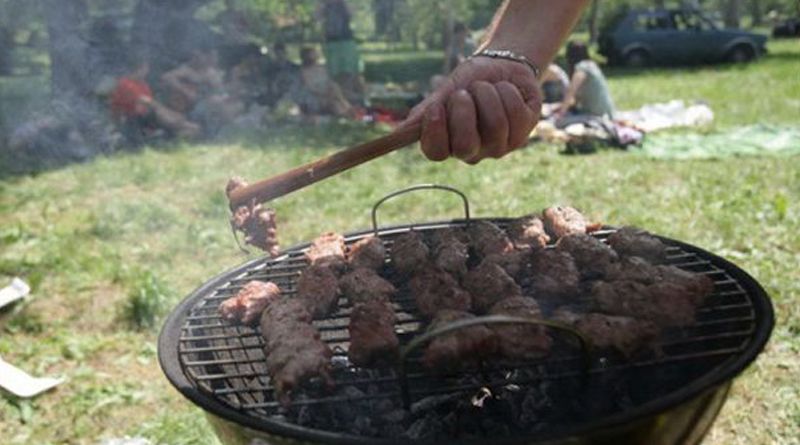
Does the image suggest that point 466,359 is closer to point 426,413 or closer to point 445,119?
point 426,413

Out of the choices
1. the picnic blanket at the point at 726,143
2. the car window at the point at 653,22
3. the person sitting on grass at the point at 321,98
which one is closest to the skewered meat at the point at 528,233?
the picnic blanket at the point at 726,143

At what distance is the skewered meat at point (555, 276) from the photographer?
2564 mm

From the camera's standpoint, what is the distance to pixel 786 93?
14227 mm

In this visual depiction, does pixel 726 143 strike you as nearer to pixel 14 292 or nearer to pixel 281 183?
pixel 14 292

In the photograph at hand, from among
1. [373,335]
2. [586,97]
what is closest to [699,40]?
[586,97]

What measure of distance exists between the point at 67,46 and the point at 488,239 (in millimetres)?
11422

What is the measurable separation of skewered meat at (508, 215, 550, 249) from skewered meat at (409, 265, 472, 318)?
1.52 feet

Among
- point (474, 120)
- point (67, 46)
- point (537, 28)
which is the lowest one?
point (67, 46)

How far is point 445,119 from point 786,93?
14.2 meters

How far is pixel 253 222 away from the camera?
9.32 feet

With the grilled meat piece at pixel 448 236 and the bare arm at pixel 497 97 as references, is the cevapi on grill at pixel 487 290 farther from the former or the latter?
the bare arm at pixel 497 97

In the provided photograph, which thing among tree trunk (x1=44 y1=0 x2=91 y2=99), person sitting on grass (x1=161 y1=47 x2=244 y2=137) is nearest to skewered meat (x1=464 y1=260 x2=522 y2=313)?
person sitting on grass (x1=161 y1=47 x2=244 y2=137)

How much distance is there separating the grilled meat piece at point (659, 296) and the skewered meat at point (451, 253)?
1.72 feet

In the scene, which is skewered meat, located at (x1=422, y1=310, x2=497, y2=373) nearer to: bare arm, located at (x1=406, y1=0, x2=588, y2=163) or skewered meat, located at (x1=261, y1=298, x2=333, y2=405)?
skewered meat, located at (x1=261, y1=298, x2=333, y2=405)
